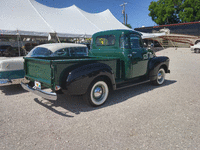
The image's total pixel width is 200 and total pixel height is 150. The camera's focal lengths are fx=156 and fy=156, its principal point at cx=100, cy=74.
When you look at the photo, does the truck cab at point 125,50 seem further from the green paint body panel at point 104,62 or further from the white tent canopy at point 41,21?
the white tent canopy at point 41,21

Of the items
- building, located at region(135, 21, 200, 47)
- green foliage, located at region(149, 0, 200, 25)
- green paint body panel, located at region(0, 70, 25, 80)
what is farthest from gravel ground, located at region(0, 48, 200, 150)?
green foliage, located at region(149, 0, 200, 25)

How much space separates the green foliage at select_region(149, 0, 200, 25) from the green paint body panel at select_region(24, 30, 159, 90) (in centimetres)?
3627

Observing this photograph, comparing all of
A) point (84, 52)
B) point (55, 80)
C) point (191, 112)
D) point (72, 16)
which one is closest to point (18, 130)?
point (55, 80)

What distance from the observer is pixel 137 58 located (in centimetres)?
473

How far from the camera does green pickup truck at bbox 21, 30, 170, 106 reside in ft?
10.7

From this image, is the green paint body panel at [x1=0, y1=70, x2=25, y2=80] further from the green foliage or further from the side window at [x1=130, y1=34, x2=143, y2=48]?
the green foliage

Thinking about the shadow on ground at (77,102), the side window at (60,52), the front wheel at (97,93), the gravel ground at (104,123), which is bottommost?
the gravel ground at (104,123)

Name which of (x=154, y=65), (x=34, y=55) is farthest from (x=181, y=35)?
(x=34, y=55)

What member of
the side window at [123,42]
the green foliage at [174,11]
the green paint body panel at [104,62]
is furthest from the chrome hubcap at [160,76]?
the green foliage at [174,11]

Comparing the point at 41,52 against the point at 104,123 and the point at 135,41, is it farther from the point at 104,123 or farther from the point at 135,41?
the point at 104,123

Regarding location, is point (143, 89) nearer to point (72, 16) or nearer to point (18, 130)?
point (18, 130)

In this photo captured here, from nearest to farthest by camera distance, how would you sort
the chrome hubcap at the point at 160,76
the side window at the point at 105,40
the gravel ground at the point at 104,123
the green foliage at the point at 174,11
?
the gravel ground at the point at 104,123 → the side window at the point at 105,40 → the chrome hubcap at the point at 160,76 → the green foliage at the point at 174,11

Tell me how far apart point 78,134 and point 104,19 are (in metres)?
18.5

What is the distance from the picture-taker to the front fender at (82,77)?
326 cm
